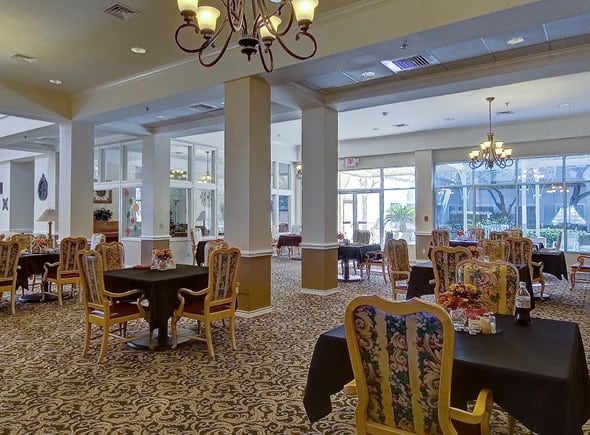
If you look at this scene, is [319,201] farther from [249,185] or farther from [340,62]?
[340,62]

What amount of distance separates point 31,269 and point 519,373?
747 centimetres

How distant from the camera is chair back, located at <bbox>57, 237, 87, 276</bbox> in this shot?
7074 millimetres

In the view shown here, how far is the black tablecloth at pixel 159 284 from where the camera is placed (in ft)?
14.9

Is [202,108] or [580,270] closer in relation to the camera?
[580,270]

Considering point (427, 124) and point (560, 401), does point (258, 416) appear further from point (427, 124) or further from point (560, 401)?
point (427, 124)

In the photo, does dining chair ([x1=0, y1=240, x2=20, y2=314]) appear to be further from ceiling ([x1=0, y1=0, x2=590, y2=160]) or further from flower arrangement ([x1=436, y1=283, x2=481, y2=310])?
flower arrangement ([x1=436, y1=283, x2=481, y2=310])

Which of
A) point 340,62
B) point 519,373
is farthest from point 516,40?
point 519,373

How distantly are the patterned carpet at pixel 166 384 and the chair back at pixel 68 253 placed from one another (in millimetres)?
1161

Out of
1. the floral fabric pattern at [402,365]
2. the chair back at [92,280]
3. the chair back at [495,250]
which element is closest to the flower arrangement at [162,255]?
the chair back at [92,280]

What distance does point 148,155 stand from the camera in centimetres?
1111

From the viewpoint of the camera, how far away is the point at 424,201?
12.8m

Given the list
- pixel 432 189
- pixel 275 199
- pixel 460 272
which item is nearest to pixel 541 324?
pixel 460 272

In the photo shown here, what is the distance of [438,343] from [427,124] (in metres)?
10.7

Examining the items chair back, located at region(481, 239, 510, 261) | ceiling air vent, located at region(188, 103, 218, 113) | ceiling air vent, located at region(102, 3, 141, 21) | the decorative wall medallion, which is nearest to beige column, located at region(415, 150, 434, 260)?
chair back, located at region(481, 239, 510, 261)
